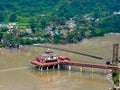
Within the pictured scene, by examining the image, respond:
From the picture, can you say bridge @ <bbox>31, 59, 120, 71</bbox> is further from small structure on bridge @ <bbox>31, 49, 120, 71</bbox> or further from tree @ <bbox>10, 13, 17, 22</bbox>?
tree @ <bbox>10, 13, 17, 22</bbox>

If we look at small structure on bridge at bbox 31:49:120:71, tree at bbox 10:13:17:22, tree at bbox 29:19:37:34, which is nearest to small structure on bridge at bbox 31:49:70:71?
small structure on bridge at bbox 31:49:120:71

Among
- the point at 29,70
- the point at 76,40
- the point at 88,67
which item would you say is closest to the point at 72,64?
the point at 88,67

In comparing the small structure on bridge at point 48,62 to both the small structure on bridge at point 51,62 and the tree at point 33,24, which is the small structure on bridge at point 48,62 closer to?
the small structure on bridge at point 51,62

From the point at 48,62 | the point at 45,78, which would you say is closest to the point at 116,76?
the point at 45,78

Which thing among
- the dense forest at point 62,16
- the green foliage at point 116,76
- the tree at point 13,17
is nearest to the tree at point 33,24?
the dense forest at point 62,16

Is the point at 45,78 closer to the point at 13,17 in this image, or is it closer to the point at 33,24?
the point at 33,24

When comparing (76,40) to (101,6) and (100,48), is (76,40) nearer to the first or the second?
(100,48)
